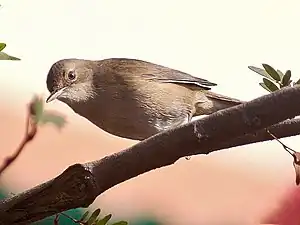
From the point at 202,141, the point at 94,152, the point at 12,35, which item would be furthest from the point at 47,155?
the point at 202,141

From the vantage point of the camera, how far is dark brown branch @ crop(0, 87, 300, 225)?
0.42 meters

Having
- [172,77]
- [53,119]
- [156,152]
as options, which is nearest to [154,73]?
[172,77]

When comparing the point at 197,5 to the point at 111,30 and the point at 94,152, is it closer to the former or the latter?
the point at 111,30

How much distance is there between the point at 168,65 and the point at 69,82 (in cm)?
19

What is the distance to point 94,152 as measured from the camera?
0.79m

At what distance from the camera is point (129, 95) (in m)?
0.66

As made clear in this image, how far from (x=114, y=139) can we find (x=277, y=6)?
297mm

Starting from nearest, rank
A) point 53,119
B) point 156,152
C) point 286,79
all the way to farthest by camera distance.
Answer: point 156,152 < point 286,79 < point 53,119

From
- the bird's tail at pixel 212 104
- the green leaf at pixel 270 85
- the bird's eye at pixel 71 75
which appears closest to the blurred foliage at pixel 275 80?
the green leaf at pixel 270 85

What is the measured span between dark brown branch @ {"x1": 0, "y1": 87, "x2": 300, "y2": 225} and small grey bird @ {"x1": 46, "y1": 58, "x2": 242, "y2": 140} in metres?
0.15

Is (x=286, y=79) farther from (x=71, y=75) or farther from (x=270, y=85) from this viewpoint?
(x=71, y=75)

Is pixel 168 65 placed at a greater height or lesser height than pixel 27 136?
greater

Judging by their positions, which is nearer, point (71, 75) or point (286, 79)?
point (286, 79)

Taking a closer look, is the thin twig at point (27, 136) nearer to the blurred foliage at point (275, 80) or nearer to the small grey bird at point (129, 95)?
the small grey bird at point (129, 95)
